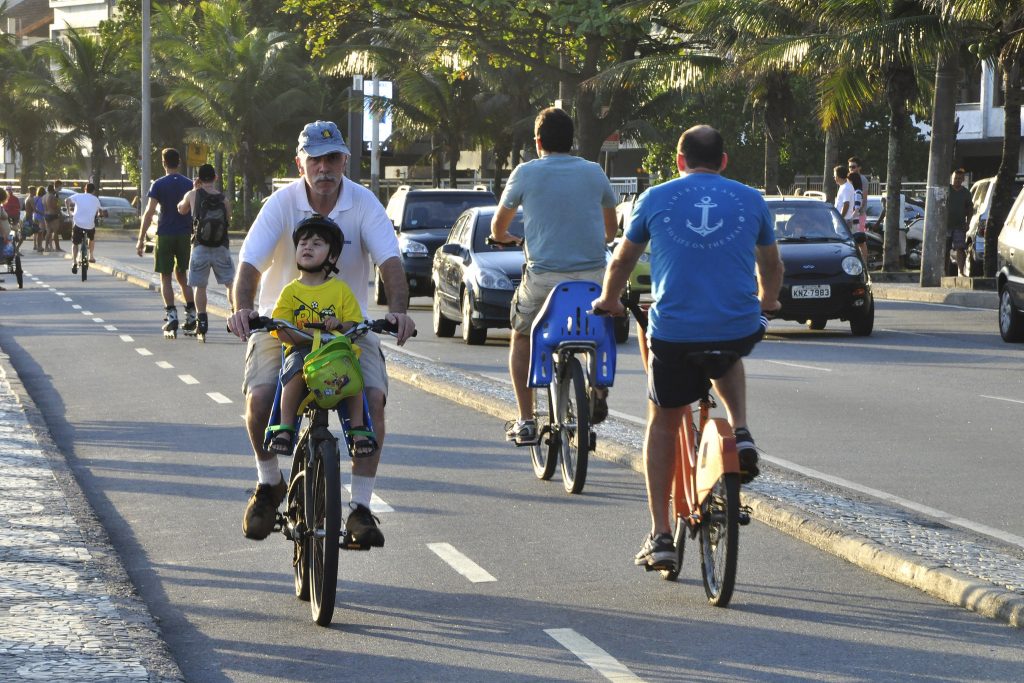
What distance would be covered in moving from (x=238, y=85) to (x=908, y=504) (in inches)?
2117

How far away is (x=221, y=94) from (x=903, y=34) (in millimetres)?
37870

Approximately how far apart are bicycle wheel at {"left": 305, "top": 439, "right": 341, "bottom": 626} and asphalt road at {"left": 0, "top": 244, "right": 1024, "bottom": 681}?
0.12 metres

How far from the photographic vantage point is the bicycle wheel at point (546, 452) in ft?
30.8

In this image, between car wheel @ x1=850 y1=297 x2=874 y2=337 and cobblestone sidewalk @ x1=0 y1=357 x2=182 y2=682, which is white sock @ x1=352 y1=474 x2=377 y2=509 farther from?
car wheel @ x1=850 y1=297 x2=874 y2=337

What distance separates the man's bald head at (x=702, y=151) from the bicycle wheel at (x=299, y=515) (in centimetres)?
175

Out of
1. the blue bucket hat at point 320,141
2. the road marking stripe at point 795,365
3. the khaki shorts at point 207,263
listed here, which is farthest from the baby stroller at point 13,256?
the blue bucket hat at point 320,141

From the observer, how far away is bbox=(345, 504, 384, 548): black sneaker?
630 cm

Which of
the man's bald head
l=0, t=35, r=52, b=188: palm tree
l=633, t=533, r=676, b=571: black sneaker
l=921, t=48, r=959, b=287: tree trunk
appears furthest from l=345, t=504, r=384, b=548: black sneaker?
l=0, t=35, r=52, b=188: palm tree

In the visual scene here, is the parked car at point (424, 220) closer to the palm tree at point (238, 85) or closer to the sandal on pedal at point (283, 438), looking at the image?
the sandal on pedal at point (283, 438)

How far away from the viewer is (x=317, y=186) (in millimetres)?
6738

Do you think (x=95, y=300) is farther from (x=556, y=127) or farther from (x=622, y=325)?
(x=556, y=127)

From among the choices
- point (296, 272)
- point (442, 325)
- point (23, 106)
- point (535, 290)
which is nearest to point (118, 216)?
point (23, 106)

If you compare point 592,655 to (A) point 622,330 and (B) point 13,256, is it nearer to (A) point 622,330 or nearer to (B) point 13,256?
(A) point 622,330

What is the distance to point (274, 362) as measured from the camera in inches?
258
